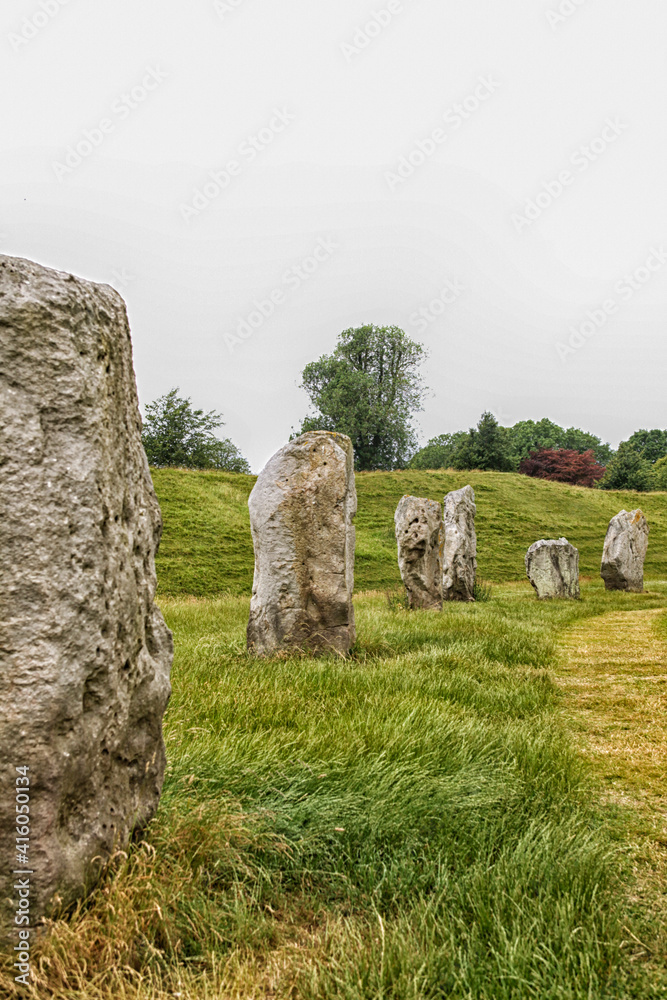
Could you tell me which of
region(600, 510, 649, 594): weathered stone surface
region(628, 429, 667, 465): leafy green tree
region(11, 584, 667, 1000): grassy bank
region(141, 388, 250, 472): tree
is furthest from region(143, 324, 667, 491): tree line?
region(11, 584, 667, 1000): grassy bank

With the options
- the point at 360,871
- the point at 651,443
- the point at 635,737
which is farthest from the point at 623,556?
the point at 651,443

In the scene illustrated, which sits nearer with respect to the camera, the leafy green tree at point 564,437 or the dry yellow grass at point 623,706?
the dry yellow grass at point 623,706

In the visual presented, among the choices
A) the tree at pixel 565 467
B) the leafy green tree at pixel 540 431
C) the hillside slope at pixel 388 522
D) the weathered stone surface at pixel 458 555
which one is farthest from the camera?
the leafy green tree at pixel 540 431

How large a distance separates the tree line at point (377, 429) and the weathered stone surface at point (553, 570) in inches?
1105

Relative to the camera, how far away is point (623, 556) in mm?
15992

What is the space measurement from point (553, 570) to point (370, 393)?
37468 mm

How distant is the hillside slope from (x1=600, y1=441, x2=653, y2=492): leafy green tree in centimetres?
1168

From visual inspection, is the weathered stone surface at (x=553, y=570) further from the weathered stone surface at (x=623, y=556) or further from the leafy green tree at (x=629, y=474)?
the leafy green tree at (x=629, y=474)

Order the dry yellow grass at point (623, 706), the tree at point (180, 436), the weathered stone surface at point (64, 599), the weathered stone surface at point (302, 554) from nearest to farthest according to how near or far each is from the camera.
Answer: the weathered stone surface at point (64, 599), the dry yellow grass at point (623, 706), the weathered stone surface at point (302, 554), the tree at point (180, 436)

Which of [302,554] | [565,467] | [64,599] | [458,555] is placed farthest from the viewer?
[565,467]

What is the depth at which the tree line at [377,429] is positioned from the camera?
131 ft

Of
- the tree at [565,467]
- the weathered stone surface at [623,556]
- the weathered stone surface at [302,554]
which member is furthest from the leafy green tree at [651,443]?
the weathered stone surface at [302,554]

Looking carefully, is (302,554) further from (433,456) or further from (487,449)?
(433,456)

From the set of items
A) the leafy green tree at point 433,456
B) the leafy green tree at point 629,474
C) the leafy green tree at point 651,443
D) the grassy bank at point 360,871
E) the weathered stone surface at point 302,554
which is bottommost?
the grassy bank at point 360,871
